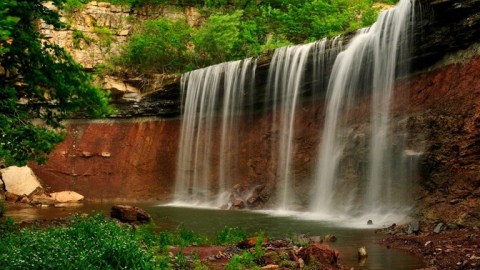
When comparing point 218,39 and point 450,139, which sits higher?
point 218,39

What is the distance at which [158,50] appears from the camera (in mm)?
28609

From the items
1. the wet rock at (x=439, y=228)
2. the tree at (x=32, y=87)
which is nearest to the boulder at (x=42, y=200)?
the tree at (x=32, y=87)

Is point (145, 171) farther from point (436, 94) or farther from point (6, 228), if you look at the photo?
point (436, 94)

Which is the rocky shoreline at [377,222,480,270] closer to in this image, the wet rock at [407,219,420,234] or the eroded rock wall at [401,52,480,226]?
the wet rock at [407,219,420,234]

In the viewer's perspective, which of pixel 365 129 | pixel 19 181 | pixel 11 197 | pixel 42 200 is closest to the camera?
pixel 365 129

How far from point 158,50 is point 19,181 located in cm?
1117

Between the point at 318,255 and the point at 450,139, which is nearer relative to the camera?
the point at 318,255

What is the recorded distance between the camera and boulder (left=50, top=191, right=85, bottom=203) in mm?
23938

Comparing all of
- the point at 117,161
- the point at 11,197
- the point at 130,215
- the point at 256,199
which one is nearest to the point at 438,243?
the point at 130,215

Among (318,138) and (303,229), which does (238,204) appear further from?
(303,229)

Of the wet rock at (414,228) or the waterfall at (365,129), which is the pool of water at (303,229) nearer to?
the wet rock at (414,228)

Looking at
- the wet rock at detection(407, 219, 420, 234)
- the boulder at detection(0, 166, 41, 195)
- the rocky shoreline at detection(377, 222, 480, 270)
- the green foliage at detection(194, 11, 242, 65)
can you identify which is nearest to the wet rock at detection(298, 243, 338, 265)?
the rocky shoreline at detection(377, 222, 480, 270)

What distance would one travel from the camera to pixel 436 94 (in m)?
15.2

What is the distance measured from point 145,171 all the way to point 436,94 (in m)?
17.4
